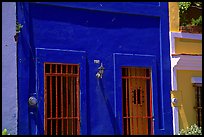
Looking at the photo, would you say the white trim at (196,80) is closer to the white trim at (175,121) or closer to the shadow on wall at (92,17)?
the white trim at (175,121)

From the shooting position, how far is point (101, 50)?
10.8 metres

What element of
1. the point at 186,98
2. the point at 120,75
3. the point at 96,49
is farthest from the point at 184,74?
the point at 96,49

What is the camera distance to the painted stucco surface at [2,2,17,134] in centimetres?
938

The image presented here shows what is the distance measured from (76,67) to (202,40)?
155 inches

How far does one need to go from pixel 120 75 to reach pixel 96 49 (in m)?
0.89

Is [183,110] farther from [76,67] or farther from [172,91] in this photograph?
[76,67]

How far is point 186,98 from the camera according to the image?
12086 millimetres

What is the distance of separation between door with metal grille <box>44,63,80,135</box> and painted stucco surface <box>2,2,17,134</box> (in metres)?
0.78

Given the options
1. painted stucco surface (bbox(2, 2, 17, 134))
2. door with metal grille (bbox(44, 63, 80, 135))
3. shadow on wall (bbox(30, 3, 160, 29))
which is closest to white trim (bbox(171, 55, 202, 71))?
shadow on wall (bbox(30, 3, 160, 29))

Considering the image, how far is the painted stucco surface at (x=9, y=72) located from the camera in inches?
369

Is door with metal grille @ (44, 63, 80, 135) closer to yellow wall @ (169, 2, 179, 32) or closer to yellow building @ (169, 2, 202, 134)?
yellow building @ (169, 2, 202, 134)

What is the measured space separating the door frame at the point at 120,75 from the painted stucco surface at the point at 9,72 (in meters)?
2.57

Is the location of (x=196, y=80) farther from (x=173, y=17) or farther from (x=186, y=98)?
(x=173, y=17)

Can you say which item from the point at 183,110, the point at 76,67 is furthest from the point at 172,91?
the point at 76,67
